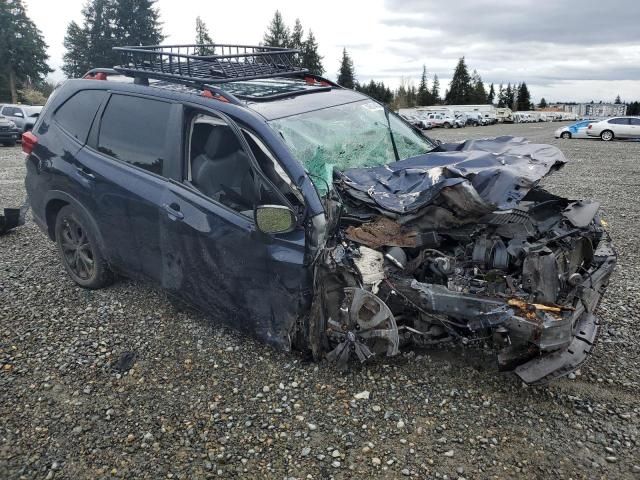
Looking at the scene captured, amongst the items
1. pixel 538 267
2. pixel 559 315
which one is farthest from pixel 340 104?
pixel 559 315

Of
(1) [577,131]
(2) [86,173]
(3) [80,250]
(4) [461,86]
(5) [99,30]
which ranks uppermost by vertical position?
(5) [99,30]

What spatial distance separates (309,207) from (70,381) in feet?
6.64

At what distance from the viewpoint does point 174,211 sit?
3.59m

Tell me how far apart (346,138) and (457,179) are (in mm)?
1171

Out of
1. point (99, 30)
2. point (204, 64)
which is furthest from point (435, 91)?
point (204, 64)

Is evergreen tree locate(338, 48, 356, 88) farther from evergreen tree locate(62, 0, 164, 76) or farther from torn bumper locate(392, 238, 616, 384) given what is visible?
torn bumper locate(392, 238, 616, 384)

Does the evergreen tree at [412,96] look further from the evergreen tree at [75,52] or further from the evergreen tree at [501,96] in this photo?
the evergreen tree at [75,52]

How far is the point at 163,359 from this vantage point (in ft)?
11.9

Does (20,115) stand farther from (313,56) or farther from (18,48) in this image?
(313,56)

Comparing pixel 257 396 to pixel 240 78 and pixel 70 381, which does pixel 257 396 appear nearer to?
pixel 70 381

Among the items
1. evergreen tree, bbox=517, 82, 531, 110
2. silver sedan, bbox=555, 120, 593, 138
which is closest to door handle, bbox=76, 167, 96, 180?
silver sedan, bbox=555, 120, 593, 138

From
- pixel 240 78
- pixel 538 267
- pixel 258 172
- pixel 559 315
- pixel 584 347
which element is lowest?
pixel 584 347

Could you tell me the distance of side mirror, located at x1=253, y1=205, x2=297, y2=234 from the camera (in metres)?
3.03

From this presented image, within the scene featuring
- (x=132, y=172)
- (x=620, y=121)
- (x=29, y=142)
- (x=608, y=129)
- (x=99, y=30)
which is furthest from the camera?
(x=99, y=30)
